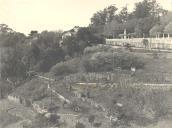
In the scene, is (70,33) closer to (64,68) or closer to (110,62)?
(64,68)

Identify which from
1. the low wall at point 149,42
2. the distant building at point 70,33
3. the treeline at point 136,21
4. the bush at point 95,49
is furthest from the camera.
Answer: the treeline at point 136,21

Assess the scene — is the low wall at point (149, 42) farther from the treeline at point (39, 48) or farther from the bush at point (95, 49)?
the bush at point (95, 49)

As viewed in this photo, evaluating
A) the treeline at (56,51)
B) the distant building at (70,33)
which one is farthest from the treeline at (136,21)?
the distant building at (70,33)

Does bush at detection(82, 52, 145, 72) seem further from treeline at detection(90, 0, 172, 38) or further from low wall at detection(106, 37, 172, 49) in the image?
treeline at detection(90, 0, 172, 38)

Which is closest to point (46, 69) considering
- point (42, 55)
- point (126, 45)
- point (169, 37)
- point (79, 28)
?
point (42, 55)

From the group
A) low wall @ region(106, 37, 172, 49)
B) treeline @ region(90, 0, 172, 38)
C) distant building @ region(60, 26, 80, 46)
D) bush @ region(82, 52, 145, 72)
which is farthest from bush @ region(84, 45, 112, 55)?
treeline @ region(90, 0, 172, 38)

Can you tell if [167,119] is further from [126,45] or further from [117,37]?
[117,37]

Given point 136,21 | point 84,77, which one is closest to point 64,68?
point 84,77

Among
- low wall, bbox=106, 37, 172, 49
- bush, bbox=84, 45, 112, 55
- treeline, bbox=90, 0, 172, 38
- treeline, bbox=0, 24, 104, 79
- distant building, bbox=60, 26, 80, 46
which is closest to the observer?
treeline, bbox=0, 24, 104, 79

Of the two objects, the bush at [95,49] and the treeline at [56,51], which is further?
the bush at [95,49]

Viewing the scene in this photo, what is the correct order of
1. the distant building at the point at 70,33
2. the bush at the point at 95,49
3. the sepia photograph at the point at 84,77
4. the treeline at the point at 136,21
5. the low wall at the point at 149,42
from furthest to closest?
the treeline at the point at 136,21, the low wall at the point at 149,42, the distant building at the point at 70,33, the bush at the point at 95,49, the sepia photograph at the point at 84,77
